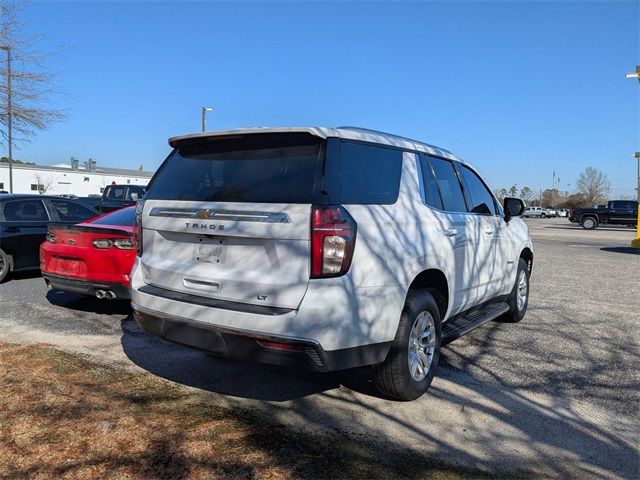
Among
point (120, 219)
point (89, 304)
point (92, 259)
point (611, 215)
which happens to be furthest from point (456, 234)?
point (611, 215)

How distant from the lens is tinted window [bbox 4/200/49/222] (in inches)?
320

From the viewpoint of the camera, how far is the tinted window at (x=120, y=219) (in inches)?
246

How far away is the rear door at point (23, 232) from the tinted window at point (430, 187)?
6827 mm

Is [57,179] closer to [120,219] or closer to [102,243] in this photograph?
[120,219]

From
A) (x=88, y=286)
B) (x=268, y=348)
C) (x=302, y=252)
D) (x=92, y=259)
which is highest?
(x=302, y=252)

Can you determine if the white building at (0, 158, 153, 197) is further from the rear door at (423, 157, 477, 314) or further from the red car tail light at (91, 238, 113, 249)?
the rear door at (423, 157, 477, 314)

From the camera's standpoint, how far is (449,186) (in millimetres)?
4590

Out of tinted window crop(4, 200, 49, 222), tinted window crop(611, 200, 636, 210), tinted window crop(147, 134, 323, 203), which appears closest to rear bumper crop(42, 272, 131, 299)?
tinted window crop(147, 134, 323, 203)

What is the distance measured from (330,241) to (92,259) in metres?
3.82

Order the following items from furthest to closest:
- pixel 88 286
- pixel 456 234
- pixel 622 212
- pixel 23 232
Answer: pixel 622 212
pixel 23 232
pixel 88 286
pixel 456 234

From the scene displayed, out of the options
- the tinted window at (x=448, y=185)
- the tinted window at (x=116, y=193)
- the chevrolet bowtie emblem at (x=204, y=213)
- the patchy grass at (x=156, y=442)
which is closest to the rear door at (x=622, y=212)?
the tinted window at (x=116, y=193)

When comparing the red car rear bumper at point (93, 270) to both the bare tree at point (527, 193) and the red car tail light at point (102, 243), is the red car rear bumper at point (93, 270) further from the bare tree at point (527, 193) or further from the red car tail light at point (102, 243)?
the bare tree at point (527, 193)

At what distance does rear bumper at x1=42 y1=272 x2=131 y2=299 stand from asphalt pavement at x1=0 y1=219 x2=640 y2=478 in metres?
0.37

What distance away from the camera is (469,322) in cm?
474
